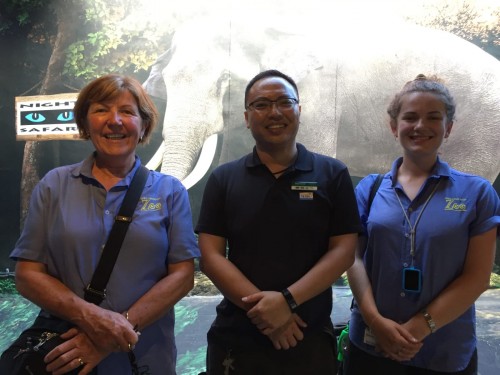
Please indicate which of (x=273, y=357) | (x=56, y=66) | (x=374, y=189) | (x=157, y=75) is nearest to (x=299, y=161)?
(x=374, y=189)

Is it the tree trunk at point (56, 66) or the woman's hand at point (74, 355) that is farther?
the tree trunk at point (56, 66)

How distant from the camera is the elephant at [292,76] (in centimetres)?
457

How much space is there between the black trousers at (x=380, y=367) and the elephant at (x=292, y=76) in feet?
9.97

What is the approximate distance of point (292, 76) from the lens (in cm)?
464

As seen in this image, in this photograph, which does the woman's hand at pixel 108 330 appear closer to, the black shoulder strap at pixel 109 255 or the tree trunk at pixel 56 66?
the black shoulder strap at pixel 109 255

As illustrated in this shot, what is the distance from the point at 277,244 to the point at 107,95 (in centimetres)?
81

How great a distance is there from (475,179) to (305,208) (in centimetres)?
70

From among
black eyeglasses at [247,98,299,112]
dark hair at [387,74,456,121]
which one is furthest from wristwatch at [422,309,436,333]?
black eyeglasses at [247,98,299,112]

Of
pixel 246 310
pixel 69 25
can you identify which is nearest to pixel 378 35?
pixel 69 25

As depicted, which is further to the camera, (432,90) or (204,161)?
(204,161)

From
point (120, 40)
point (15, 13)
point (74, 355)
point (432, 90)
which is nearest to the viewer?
point (74, 355)

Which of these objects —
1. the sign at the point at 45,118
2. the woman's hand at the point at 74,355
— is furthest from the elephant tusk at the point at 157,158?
the woman's hand at the point at 74,355

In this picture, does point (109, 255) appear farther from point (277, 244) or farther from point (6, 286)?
point (6, 286)

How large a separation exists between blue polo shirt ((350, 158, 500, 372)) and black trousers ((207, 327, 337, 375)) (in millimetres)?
250
